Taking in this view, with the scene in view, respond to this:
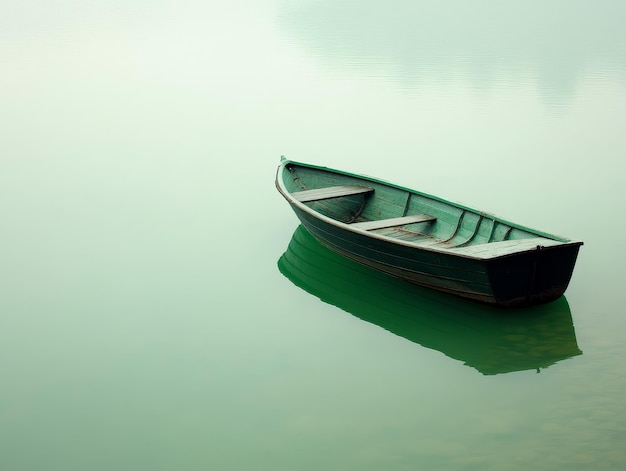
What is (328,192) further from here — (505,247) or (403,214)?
(505,247)

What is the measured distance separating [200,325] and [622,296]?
15.3 feet

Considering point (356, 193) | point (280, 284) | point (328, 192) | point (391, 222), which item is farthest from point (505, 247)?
point (328, 192)

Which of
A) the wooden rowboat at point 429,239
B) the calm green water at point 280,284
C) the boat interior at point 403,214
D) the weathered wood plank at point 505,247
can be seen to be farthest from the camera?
the boat interior at point 403,214

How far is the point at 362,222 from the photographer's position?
10.7 meters

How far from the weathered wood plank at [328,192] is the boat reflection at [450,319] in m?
0.91

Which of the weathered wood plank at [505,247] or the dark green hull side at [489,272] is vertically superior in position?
the weathered wood plank at [505,247]

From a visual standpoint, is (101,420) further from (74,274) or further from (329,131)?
(329,131)

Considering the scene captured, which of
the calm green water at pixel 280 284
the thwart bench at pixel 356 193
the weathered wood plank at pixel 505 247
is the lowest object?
the calm green water at pixel 280 284

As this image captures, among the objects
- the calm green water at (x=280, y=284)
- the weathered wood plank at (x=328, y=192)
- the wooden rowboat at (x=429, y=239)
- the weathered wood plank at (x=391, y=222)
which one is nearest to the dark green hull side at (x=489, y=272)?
the wooden rowboat at (x=429, y=239)

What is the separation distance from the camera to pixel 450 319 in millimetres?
8742

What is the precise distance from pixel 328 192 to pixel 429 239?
5.68 feet

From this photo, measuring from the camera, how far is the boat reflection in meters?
8.07

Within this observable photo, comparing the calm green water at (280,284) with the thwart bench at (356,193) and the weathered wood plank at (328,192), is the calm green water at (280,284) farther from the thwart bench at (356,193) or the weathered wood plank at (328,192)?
the weathered wood plank at (328,192)

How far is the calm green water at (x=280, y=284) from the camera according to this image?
23.1 feet
